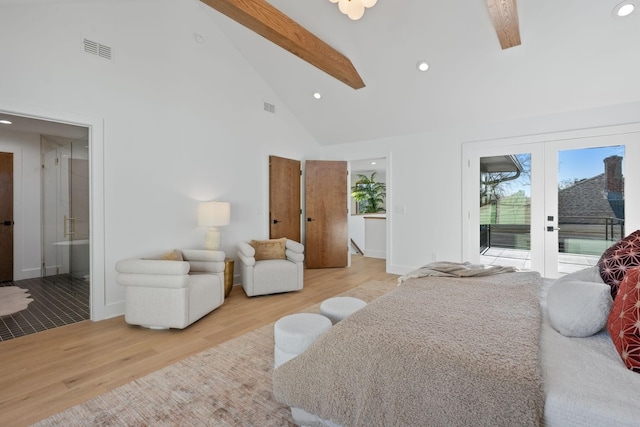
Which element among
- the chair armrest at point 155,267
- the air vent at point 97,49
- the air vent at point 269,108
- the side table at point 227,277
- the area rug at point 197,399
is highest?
the air vent at point 269,108

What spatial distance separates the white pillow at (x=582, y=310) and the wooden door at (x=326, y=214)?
14.7 feet

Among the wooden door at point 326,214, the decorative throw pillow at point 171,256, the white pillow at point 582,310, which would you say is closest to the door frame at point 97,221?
the decorative throw pillow at point 171,256

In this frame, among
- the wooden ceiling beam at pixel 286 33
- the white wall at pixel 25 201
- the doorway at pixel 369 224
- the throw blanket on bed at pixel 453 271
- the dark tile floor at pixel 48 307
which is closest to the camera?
the throw blanket on bed at pixel 453 271

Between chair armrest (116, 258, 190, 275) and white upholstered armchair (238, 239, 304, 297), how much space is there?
1.14 m

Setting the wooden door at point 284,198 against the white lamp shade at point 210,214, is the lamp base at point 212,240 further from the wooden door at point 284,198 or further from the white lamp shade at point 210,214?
the wooden door at point 284,198

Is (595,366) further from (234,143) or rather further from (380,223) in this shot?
(380,223)

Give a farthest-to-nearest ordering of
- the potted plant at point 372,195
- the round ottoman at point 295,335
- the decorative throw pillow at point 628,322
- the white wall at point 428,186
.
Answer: the potted plant at point 372,195 < the white wall at point 428,186 < the round ottoman at point 295,335 < the decorative throw pillow at point 628,322

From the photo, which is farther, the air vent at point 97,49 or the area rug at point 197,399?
the air vent at point 97,49

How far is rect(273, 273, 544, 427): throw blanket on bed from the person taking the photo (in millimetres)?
1029

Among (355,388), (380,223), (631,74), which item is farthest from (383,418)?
(380,223)

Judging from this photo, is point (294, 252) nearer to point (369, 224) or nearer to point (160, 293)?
point (160, 293)

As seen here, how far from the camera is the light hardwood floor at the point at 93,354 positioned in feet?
6.26

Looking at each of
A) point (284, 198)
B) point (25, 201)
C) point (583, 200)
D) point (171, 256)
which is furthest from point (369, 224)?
point (25, 201)

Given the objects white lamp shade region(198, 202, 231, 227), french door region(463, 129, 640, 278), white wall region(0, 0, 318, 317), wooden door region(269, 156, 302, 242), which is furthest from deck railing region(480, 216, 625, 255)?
white lamp shade region(198, 202, 231, 227)
